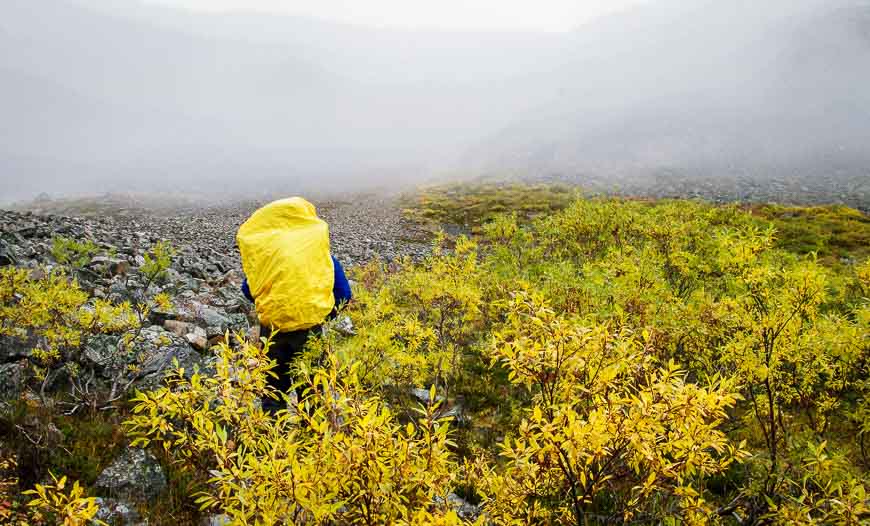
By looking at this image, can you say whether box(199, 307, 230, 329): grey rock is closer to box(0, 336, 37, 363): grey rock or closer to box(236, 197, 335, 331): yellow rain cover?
box(0, 336, 37, 363): grey rock

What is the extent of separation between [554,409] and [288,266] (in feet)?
12.9

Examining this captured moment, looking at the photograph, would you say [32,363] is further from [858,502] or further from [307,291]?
[858,502]

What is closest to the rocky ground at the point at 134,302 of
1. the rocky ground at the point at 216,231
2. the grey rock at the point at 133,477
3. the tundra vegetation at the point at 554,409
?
the grey rock at the point at 133,477

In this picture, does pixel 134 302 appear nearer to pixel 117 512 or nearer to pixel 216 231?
pixel 117 512

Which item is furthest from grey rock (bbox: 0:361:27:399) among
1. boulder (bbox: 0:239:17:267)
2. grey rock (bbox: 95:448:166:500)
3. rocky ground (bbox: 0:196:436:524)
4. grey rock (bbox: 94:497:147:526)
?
boulder (bbox: 0:239:17:267)

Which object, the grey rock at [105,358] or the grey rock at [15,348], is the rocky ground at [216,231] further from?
the grey rock at [15,348]

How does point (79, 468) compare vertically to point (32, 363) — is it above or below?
below

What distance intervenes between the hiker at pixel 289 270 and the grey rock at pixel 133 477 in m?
1.59

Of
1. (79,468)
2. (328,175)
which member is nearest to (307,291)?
(79,468)

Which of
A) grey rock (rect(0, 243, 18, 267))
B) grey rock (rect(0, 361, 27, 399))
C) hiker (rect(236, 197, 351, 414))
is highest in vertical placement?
hiker (rect(236, 197, 351, 414))

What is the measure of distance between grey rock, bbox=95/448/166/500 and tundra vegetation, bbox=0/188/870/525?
233 millimetres

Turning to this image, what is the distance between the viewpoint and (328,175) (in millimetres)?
106125

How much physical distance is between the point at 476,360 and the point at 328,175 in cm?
10236

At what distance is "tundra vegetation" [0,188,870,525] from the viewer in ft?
8.91
